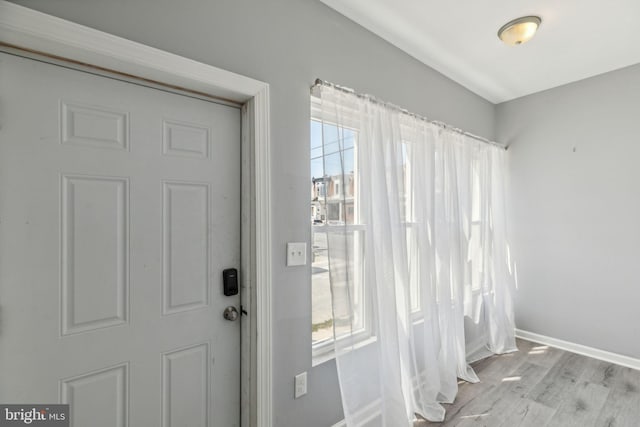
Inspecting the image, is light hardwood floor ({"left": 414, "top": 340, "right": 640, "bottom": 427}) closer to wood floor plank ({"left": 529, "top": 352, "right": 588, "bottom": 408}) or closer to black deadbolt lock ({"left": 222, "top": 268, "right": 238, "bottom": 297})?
wood floor plank ({"left": 529, "top": 352, "right": 588, "bottom": 408})

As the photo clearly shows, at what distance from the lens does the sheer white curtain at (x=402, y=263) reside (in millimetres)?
1755

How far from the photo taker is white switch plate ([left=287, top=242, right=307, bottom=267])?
5.12 ft

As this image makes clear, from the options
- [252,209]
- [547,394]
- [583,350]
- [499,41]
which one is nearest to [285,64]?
[252,209]

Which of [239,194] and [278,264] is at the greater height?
[239,194]

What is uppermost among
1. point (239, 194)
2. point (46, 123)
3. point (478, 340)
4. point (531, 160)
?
point (531, 160)

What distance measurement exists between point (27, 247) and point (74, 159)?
1.15 feet

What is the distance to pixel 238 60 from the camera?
141cm

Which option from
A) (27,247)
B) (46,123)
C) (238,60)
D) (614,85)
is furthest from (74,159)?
(614,85)

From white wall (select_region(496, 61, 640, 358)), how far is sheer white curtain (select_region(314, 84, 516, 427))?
764mm

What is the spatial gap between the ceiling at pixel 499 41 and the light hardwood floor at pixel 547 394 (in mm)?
2673

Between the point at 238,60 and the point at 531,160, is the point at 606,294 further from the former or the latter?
the point at 238,60

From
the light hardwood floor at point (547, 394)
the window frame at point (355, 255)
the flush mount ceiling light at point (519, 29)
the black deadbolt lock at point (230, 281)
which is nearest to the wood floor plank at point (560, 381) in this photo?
the light hardwood floor at point (547, 394)

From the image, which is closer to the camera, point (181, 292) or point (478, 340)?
point (181, 292)

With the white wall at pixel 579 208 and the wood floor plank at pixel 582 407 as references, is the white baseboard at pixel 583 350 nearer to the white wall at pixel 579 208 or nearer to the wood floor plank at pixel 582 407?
the white wall at pixel 579 208
